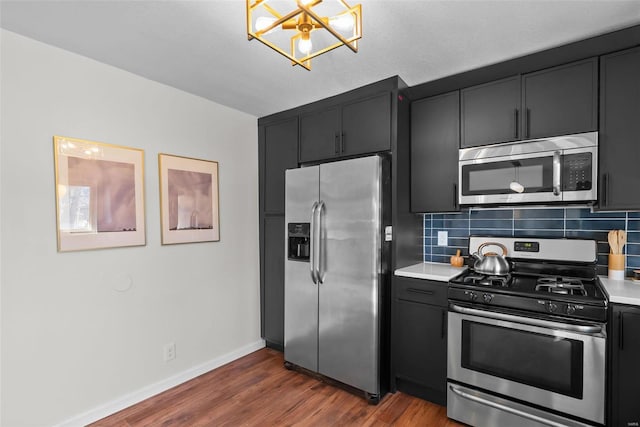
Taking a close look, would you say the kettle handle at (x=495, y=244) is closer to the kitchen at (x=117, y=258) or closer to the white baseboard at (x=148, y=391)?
the kitchen at (x=117, y=258)

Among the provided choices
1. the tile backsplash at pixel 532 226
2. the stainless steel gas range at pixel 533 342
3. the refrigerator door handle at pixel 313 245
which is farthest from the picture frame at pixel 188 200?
the stainless steel gas range at pixel 533 342

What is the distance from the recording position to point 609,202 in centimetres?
196

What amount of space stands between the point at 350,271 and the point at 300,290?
0.56 meters

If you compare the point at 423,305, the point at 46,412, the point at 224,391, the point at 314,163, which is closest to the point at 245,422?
the point at 224,391

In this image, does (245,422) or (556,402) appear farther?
(245,422)

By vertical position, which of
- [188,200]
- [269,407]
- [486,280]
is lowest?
[269,407]

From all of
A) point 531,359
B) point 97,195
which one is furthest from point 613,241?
point 97,195

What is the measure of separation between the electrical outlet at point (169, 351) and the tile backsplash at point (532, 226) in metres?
2.32

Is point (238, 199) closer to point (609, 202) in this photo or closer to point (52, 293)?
point (52, 293)

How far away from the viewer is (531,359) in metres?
1.92

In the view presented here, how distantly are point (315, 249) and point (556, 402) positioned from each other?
1775mm

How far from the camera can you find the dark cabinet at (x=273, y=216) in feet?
10.5

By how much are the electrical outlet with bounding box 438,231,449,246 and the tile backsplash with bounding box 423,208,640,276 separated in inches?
0.9

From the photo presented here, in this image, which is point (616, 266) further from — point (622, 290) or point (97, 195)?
point (97, 195)
